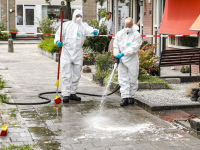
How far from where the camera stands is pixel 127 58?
8.23 meters

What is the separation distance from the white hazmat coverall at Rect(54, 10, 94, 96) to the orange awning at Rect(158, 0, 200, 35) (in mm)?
4298

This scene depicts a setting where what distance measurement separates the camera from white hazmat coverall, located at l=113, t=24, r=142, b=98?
8227 millimetres

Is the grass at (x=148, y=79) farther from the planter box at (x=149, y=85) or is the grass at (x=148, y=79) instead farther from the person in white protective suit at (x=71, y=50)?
the person in white protective suit at (x=71, y=50)

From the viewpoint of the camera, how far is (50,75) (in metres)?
12.6

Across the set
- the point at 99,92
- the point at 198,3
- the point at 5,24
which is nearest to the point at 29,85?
the point at 99,92

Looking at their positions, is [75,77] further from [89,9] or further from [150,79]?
[89,9]

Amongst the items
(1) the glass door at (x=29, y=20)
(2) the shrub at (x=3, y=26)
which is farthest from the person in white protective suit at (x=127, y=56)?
(1) the glass door at (x=29, y=20)

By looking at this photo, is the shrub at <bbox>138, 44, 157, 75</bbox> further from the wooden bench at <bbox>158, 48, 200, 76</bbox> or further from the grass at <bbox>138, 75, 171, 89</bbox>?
the wooden bench at <bbox>158, 48, 200, 76</bbox>

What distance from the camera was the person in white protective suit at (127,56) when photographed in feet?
26.8

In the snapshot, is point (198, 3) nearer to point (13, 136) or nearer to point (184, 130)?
point (184, 130)

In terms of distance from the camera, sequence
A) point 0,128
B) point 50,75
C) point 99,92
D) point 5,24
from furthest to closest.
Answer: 1. point 5,24
2. point 50,75
3. point 99,92
4. point 0,128

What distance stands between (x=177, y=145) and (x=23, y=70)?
911 centimetres

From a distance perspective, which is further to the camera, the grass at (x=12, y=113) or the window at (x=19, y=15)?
the window at (x=19, y=15)

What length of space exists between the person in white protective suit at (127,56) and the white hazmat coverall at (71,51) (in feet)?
2.51
